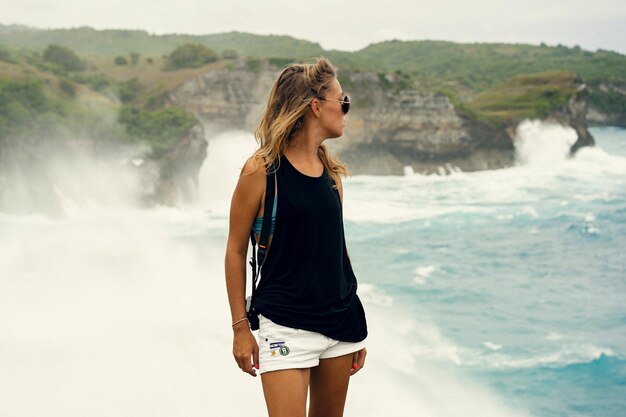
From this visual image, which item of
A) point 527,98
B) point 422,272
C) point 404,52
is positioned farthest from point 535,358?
point 404,52

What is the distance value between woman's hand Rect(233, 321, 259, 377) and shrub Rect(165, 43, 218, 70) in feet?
160

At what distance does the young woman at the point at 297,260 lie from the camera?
2.63 m

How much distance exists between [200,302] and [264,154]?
1546cm

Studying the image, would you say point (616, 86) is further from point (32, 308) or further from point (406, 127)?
point (32, 308)

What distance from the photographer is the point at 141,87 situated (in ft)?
160

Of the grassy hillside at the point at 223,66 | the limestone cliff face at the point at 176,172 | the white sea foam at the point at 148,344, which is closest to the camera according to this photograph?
the white sea foam at the point at 148,344

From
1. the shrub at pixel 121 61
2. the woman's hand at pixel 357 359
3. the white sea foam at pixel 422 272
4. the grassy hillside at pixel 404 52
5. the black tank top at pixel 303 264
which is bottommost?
the white sea foam at pixel 422 272

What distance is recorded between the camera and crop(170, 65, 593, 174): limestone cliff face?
147 feet

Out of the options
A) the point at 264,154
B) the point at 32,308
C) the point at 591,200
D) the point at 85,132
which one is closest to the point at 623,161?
the point at 591,200

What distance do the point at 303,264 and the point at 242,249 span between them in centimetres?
22

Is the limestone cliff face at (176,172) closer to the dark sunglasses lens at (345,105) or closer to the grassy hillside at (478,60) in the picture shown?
the dark sunglasses lens at (345,105)

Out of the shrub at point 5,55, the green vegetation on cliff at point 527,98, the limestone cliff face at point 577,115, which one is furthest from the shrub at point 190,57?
the limestone cliff face at point 577,115

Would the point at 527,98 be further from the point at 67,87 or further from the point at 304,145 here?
the point at 304,145

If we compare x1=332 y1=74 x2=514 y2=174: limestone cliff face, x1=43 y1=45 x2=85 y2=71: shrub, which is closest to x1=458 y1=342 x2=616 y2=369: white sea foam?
x1=332 y1=74 x2=514 y2=174: limestone cliff face
